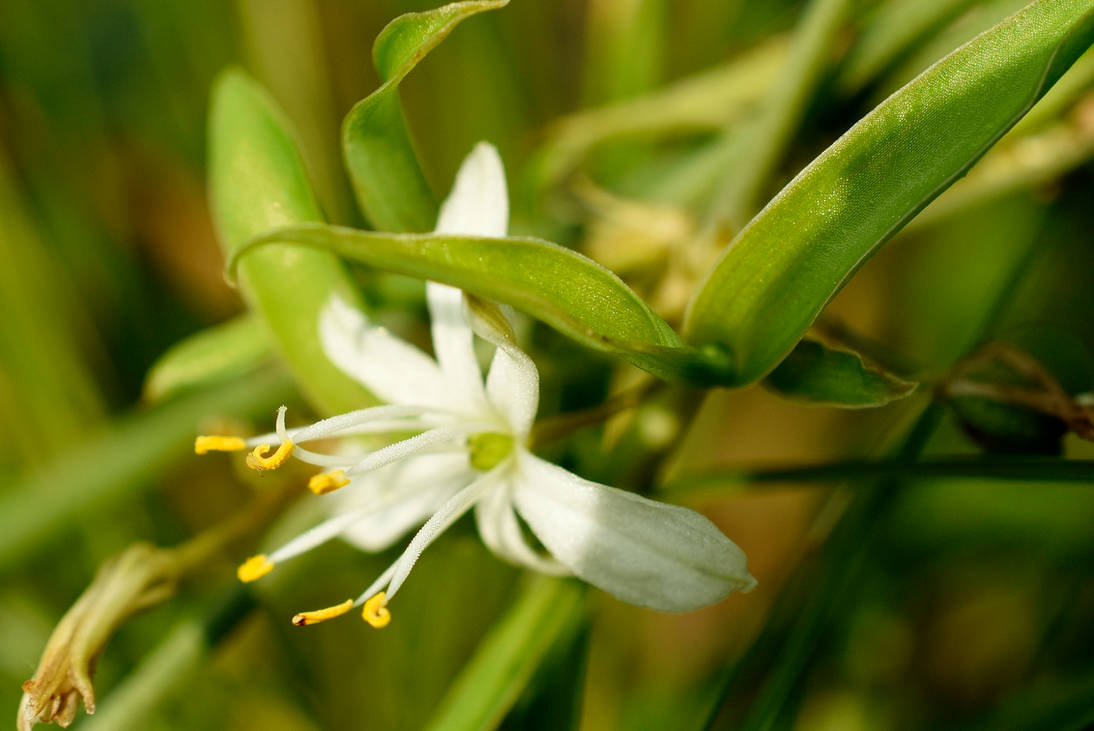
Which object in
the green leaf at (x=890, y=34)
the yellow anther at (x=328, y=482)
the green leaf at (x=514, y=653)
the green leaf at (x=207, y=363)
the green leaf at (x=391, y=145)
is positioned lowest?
the green leaf at (x=514, y=653)

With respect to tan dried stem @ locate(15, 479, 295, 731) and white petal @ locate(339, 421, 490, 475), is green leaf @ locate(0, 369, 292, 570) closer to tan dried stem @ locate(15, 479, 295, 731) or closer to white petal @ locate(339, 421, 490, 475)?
tan dried stem @ locate(15, 479, 295, 731)

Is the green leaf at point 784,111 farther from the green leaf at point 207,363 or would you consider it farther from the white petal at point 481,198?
the green leaf at point 207,363

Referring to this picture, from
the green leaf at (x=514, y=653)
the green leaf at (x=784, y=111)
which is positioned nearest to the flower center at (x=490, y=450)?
the green leaf at (x=514, y=653)

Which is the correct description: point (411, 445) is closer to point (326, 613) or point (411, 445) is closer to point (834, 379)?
point (326, 613)

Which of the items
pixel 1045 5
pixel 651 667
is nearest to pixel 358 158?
pixel 1045 5

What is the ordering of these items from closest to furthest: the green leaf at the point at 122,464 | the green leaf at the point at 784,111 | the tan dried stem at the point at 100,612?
1. the tan dried stem at the point at 100,612
2. the green leaf at the point at 784,111
3. the green leaf at the point at 122,464

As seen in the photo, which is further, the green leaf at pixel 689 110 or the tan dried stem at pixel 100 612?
the green leaf at pixel 689 110
